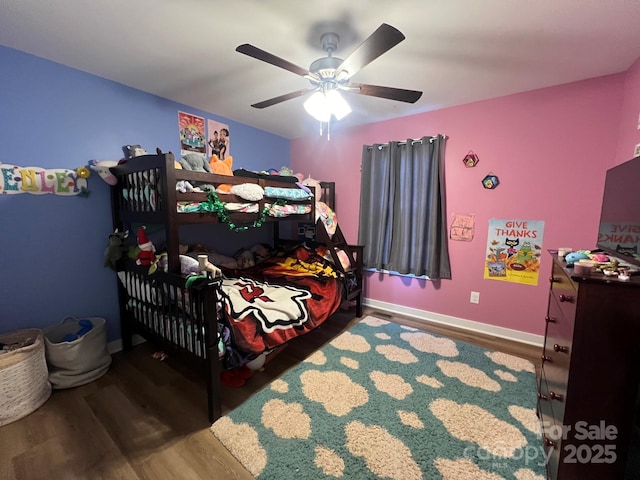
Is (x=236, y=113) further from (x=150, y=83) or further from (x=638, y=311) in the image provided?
(x=638, y=311)

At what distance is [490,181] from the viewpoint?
2.54 meters

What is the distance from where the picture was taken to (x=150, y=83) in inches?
85.5

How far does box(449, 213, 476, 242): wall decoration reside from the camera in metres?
2.69

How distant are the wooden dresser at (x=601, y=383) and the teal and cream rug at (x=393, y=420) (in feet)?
1.31

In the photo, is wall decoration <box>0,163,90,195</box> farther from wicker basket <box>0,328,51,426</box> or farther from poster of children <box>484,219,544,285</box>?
poster of children <box>484,219,544,285</box>

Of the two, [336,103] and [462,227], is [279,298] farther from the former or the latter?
[462,227]

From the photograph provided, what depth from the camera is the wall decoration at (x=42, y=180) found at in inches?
67.9

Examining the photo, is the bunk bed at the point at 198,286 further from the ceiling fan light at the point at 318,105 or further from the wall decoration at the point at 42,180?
the ceiling fan light at the point at 318,105

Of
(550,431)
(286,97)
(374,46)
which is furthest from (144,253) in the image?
(550,431)

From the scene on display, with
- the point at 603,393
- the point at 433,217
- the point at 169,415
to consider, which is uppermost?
the point at 433,217

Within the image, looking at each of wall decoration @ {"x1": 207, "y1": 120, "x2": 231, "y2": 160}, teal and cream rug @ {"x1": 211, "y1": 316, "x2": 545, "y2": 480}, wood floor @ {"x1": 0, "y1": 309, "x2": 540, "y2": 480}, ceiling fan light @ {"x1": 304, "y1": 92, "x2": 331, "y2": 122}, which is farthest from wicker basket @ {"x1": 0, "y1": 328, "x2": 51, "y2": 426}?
ceiling fan light @ {"x1": 304, "y1": 92, "x2": 331, "y2": 122}

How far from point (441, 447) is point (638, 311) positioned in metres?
1.08

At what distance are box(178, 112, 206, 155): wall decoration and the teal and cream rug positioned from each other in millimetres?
2325

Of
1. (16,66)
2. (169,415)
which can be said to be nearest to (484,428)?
(169,415)
